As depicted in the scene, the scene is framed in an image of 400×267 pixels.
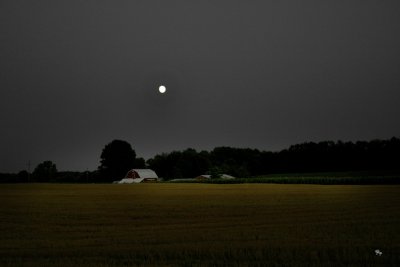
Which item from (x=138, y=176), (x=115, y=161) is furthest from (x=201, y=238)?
(x=115, y=161)

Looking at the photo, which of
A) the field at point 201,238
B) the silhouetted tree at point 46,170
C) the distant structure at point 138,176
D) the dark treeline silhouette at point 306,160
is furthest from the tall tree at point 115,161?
the field at point 201,238

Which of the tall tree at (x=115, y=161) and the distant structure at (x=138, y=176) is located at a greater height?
the tall tree at (x=115, y=161)

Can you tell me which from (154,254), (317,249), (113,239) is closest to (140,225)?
(113,239)

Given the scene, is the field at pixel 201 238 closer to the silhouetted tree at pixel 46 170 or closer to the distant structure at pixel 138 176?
the distant structure at pixel 138 176

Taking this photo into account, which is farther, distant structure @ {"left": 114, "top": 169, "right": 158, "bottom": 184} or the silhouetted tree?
the silhouetted tree

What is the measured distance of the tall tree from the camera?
455 ft

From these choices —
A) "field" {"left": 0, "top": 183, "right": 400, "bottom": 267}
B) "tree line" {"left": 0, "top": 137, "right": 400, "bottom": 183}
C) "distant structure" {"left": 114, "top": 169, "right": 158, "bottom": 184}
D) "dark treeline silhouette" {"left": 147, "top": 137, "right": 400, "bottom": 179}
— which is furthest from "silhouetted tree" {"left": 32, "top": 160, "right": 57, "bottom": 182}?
"field" {"left": 0, "top": 183, "right": 400, "bottom": 267}

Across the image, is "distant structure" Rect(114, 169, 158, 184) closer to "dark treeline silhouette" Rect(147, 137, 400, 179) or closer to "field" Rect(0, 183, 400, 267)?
"dark treeline silhouette" Rect(147, 137, 400, 179)

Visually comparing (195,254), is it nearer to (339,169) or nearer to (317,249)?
(317,249)

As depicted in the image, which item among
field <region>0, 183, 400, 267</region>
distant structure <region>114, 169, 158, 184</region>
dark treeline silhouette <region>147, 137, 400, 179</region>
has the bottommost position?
field <region>0, 183, 400, 267</region>

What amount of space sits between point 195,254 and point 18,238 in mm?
7528

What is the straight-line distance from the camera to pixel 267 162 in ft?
508

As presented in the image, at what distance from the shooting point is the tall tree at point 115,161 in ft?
455

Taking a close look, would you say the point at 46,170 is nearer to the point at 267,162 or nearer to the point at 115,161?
the point at 115,161
